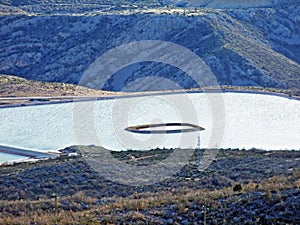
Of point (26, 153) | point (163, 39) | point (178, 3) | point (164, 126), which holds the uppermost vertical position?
point (178, 3)

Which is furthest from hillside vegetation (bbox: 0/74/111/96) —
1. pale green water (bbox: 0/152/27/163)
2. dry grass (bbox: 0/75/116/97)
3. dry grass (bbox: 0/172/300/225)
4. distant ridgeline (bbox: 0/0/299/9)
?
distant ridgeline (bbox: 0/0/299/9)

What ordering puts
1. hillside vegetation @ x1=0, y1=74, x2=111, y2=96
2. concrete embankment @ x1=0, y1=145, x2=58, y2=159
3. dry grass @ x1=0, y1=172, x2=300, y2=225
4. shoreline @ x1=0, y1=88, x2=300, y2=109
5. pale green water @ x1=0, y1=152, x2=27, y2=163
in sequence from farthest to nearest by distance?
hillside vegetation @ x1=0, y1=74, x2=111, y2=96, shoreline @ x1=0, y1=88, x2=300, y2=109, pale green water @ x1=0, y1=152, x2=27, y2=163, concrete embankment @ x1=0, y1=145, x2=58, y2=159, dry grass @ x1=0, y1=172, x2=300, y2=225

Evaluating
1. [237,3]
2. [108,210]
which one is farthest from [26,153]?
[237,3]

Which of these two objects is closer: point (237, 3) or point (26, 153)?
point (26, 153)

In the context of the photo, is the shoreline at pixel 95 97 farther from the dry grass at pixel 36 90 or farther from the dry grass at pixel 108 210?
the dry grass at pixel 108 210

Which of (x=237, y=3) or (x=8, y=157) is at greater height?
(x=237, y=3)

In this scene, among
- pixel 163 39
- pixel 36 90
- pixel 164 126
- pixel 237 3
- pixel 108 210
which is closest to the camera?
pixel 108 210

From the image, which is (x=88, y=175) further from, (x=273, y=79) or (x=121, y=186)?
(x=273, y=79)

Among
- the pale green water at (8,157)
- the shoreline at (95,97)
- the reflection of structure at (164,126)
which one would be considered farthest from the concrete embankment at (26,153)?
the shoreline at (95,97)

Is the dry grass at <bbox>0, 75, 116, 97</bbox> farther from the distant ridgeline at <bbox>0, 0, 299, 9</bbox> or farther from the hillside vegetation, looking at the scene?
the distant ridgeline at <bbox>0, 0, 299, 9</bbox>

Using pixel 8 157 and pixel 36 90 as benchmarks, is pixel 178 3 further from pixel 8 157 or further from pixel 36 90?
pixel 8 157
